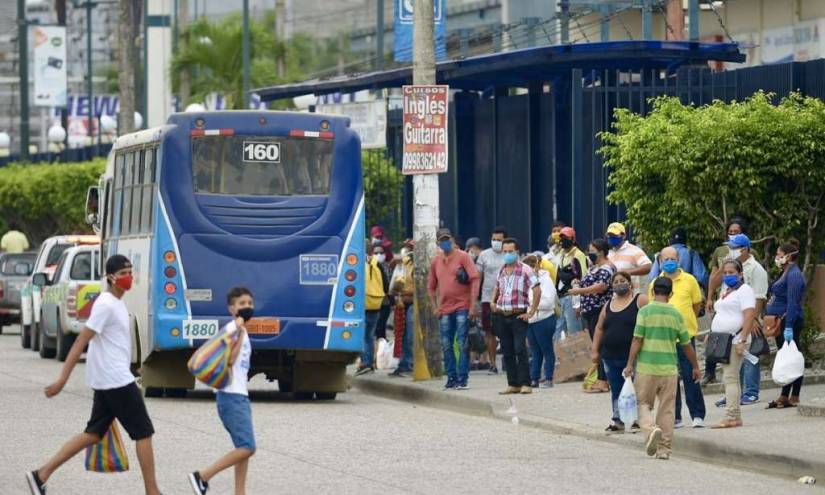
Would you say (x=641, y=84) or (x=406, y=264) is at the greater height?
(x=641, y=84)

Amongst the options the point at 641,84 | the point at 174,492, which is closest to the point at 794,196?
the point at 641,84

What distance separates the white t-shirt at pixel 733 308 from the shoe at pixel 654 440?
6.23ft

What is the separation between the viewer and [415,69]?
2405cm

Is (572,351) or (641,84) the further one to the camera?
(641,84)

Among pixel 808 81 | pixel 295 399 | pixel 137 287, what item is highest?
pixel 808 81

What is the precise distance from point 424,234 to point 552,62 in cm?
351

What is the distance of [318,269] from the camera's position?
72.3 feet

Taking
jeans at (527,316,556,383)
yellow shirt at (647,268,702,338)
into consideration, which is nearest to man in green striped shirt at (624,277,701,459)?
yellow shirt at (647,268,702,338)

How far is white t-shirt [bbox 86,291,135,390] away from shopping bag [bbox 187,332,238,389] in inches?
28.4

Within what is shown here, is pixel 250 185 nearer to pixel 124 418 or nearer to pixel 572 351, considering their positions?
pixel 572 351

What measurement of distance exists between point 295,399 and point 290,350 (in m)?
1.28

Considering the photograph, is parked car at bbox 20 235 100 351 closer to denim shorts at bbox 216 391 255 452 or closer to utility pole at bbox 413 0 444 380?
utility pole at bbox 413 0 444 380

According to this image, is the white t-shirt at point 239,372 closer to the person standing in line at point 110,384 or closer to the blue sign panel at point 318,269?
the person standing in line at point 110,384

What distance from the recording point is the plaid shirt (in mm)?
21516
